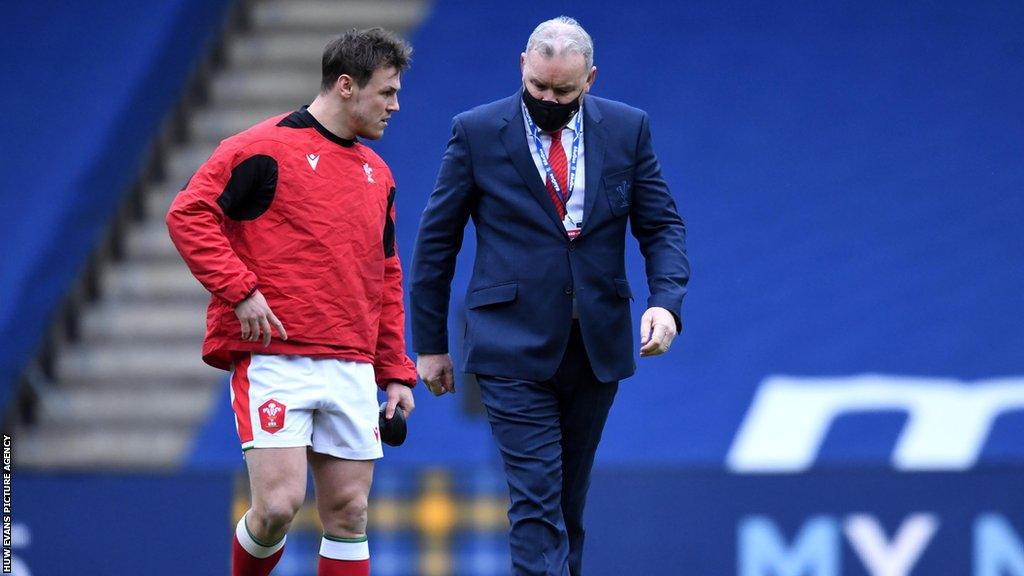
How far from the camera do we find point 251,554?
173 inches

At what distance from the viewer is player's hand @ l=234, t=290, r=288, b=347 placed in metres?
4.10

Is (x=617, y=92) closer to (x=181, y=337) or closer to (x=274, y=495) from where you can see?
(x=181, y=337)

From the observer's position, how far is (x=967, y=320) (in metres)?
7.45

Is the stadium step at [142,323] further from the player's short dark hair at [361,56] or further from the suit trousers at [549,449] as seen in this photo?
the suit trousers at [549,449]

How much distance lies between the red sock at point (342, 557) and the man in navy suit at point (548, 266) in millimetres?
459

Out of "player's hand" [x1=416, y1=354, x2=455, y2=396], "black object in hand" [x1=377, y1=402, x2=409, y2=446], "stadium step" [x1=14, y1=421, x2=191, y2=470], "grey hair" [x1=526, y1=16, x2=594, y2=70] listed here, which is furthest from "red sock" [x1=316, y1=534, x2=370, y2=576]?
"stadium step" [x1=14, y1=421, x2=191, y2=470]

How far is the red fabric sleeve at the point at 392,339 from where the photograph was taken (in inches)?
180

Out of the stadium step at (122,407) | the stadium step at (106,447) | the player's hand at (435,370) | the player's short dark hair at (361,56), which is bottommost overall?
the stadium step at (106,447)

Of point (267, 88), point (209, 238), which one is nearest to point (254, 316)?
point (209, 238)

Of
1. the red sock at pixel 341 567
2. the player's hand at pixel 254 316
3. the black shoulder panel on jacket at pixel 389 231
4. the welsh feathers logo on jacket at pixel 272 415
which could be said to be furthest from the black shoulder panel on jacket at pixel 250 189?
the red sock at pixel 341 567

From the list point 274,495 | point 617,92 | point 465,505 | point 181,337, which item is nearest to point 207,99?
point 181,337

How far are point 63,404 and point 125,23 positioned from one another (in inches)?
68.8

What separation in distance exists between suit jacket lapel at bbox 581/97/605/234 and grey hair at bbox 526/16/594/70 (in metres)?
0.18

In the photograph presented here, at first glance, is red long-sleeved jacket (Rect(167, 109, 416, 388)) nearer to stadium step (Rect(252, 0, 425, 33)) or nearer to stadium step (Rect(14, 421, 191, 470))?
stadium step (Rect(14, 421, 191, 470))
